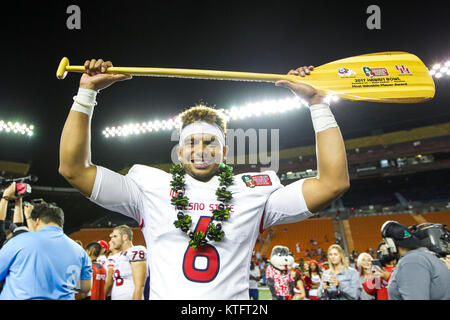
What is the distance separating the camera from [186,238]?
156cm

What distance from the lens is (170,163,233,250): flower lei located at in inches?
60.9

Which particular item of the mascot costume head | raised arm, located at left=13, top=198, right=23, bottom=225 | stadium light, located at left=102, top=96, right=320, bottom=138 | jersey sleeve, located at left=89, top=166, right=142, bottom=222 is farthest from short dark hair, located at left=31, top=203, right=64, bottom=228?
stadium light, located at left=102, top=96, right=320, bottom=138

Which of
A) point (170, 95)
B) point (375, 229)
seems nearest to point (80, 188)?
point (170, 95)

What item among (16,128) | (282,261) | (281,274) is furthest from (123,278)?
(16,128)

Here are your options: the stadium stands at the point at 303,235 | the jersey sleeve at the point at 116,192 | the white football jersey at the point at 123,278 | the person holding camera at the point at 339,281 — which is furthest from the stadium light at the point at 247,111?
the jersey sleeve at the point at 116,192

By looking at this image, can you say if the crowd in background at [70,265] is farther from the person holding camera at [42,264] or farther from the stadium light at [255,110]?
the stadium light at [255,110]

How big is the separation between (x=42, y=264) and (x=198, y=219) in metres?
1.85

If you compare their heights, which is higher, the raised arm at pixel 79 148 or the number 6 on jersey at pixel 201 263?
the raised arm at pixel 79 148

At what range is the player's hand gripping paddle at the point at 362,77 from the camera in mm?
2023

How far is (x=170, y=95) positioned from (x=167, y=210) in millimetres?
17711

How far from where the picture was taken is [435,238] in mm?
2695

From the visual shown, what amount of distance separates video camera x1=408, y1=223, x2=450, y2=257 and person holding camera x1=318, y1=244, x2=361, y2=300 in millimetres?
2283

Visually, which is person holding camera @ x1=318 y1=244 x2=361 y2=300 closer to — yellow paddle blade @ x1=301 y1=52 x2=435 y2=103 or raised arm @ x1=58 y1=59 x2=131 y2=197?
yellow paddle blade @ x1=301 y1=52 x2=435 y2=103

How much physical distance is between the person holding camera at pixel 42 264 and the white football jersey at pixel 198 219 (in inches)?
60.2
